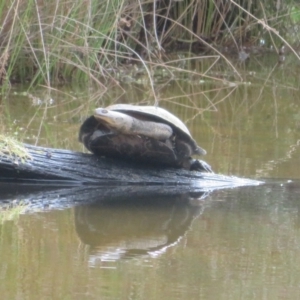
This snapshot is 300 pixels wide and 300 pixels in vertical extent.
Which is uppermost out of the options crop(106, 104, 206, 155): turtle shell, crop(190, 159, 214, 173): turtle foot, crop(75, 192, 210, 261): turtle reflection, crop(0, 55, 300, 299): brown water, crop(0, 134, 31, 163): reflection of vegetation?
crop(106, 104, 206, 155): turtle shell

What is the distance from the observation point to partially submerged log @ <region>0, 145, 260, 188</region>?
3.41 m

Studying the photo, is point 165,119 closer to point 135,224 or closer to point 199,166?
point 199,166

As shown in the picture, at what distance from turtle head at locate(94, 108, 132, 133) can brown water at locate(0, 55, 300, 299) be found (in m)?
0.27

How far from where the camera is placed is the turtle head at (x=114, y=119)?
330 cm

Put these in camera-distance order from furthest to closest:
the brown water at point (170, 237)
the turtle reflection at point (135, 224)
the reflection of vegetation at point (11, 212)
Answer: the reflection of vegetation at point (11, 212)
the turtle reflection at point (135, 224)
the brown water at point (170, 237)

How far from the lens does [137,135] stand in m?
3.39

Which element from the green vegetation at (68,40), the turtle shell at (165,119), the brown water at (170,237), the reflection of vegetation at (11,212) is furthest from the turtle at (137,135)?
the green vegetation at (68,40)

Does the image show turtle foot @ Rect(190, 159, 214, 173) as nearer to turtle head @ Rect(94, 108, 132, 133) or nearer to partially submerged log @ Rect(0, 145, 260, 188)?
partially submerged log @ Rect(0, 145, 260, 188)

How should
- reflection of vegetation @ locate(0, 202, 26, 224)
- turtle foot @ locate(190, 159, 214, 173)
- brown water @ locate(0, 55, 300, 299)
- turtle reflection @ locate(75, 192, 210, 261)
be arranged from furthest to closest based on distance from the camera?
turtle foot @ locate(190, 159, 214, 173) → reflection of vegetation @ locate(0, 202, 26, 224) → turtle reflection @ locate(75, 192, 210, 261) → brown water @ locate(0, 55, 300, 299)

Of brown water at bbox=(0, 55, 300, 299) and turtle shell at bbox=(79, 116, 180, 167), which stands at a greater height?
turtle shell at bbox=(79, 116, 180, 167)

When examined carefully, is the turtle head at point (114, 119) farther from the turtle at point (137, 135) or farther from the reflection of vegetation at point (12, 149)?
the reflection of vegetation at point (12, 149)

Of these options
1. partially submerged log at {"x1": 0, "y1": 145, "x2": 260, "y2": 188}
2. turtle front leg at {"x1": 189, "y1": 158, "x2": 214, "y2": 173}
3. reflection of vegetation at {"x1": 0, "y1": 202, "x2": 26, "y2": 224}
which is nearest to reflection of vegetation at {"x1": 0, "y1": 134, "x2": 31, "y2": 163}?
partially submerged log at {"x1": 0, "y1": 145, "x2": 260, "y2": 188}

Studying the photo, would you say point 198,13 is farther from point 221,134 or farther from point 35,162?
point 35,162

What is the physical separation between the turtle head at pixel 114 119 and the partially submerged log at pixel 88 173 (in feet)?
0.71
